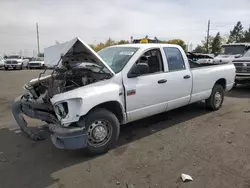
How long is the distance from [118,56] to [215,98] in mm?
3249

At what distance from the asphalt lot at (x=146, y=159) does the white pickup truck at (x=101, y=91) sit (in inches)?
14.8

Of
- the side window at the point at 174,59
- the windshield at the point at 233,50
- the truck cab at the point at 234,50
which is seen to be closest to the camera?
the side window at the point at 174,59

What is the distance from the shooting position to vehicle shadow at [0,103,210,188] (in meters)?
3.65

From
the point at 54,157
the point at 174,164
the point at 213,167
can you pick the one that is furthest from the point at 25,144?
the point at 213,167

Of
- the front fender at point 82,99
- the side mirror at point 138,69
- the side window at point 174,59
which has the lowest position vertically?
the front fender at point 82,99

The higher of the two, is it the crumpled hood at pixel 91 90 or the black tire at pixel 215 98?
the crumpled hood at pixel 91 90

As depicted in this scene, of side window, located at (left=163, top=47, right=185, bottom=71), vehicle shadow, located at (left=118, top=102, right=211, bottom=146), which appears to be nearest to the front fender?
vehicle shadow, located at (left=118, top=102, right=211, bottom=146)

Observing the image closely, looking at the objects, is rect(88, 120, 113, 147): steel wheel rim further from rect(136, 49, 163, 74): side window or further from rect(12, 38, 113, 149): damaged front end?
rect(136, 49, 163, 74): side window

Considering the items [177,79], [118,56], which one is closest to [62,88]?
[118,56]

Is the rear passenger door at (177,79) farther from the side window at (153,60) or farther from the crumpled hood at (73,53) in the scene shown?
the crumpled hood at (73,53)

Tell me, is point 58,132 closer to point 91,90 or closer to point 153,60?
point 91,90

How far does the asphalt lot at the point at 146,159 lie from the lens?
353 cm

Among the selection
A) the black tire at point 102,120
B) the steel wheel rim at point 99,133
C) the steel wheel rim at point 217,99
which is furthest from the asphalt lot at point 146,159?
the steel wheel rim at point 217,99

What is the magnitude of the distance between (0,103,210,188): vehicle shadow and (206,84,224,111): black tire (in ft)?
4.00
